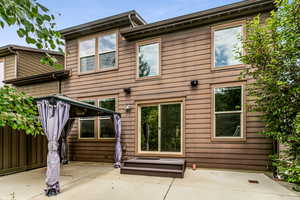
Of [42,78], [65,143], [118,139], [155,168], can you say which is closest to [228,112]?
[155,168]

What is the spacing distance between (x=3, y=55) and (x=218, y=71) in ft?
33.2

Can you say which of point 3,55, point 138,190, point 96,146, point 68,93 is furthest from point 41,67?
point 138,190

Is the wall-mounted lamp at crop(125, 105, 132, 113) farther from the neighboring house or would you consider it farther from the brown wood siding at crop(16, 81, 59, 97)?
the brown wood siding at crop(16, 81, 59, 97)

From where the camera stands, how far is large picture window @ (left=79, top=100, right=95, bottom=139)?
6738 millimetres

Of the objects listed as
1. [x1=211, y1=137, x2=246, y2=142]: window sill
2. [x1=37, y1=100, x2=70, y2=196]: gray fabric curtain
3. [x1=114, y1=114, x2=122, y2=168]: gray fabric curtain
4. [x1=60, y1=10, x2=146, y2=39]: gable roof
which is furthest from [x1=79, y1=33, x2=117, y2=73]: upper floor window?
[x1=211, y1=137, x2=246, y2=142]: window sill

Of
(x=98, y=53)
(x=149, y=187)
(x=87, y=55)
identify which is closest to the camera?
(x=149, y=187)

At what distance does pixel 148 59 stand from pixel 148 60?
1.5 inches

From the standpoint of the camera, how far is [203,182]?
4.02m

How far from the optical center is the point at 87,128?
6.83m

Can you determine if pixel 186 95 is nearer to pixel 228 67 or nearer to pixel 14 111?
pixel 228 67

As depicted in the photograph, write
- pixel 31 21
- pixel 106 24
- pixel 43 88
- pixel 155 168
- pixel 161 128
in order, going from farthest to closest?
pixel 43 88, pixel 106 24, pixel 161 128, pixel 155 168, pixel 31 21

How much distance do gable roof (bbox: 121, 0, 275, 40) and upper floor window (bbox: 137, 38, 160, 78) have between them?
0.38 metres

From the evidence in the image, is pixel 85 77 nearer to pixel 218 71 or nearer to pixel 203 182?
pixel 218 71

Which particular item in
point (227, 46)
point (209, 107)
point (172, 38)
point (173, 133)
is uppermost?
point (172, 38)
